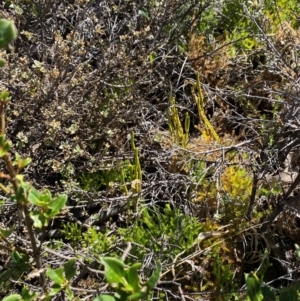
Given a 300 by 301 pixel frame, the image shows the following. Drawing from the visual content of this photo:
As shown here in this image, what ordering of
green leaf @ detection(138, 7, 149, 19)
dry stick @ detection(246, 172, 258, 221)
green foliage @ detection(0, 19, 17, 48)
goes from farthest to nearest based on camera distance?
green leaf @ detection(138, 7, 149, 19), dry stick @ detection(246, 172, 258, 221), green foliage @ detection(0, 19, 17, 48)

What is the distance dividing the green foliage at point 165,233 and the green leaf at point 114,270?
1014mm

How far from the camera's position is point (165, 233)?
7.20ft

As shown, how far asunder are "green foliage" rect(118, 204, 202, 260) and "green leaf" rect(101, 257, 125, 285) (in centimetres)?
101

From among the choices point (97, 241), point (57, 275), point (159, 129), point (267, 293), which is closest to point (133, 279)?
point (57, 275)

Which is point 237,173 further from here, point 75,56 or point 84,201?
point 75,56

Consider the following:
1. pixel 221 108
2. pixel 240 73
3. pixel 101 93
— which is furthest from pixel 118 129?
pixel 240 73

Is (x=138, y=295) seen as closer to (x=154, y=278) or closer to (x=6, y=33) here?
(x=154, y=278)

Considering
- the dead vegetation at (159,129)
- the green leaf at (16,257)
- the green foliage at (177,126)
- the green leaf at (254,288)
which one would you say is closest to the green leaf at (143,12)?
the dead vegetation at (159,129)

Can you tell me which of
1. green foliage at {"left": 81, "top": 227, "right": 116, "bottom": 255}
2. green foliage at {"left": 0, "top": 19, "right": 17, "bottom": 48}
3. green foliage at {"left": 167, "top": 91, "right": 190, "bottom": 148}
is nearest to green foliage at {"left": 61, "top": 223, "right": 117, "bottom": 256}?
green foliage at {"left": 81, "top": 227, "right": 116, "bottom": 255}

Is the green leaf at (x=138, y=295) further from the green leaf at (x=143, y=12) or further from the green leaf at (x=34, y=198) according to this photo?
the green leaf at (x=143, y=12)

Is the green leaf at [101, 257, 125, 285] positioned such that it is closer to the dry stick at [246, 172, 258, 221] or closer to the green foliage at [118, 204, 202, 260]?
the green foliage at [118, 204, 202, 260]

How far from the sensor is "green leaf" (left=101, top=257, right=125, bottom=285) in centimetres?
96

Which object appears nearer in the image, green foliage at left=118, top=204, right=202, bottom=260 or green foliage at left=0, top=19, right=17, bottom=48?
green foliage at left=0, top=19, right=17, bottom=48

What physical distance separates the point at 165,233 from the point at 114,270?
48.8 inches
